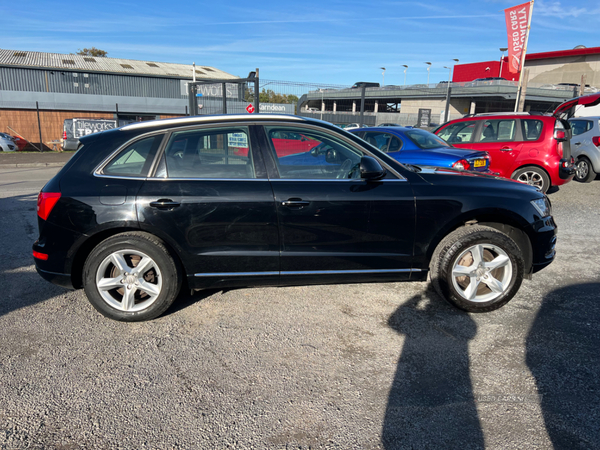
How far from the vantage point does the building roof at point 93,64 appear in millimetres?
33594

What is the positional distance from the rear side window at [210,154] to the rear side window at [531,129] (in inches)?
299

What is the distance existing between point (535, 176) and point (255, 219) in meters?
7.80

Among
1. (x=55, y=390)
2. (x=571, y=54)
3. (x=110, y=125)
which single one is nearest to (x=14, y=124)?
(x=110, y=125)

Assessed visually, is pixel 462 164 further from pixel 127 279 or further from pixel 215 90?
pixel 215 90

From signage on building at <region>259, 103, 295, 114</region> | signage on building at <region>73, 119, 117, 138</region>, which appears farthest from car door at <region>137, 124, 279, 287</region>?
signage on building at <region>73, 119, 117, 138</region>

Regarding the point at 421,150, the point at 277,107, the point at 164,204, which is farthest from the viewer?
the point at 277,107

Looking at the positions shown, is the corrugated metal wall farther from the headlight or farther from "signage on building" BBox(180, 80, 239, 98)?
the headlight

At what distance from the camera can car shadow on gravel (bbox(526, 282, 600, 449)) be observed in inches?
93.9

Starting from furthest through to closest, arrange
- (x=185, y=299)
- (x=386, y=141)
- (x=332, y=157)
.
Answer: (x=386, y=141) < (x=185, y=299) < (x=332, y=157)

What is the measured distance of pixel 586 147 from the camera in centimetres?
1111

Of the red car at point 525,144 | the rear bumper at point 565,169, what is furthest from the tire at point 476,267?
the rear bumper at point 565,169

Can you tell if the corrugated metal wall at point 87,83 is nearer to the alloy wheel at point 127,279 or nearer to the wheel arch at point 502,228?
the alloy wheel at point 127,279

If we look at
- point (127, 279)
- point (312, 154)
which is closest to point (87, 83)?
point (127, 279)

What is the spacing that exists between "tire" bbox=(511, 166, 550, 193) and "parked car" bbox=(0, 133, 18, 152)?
73.9 feet
